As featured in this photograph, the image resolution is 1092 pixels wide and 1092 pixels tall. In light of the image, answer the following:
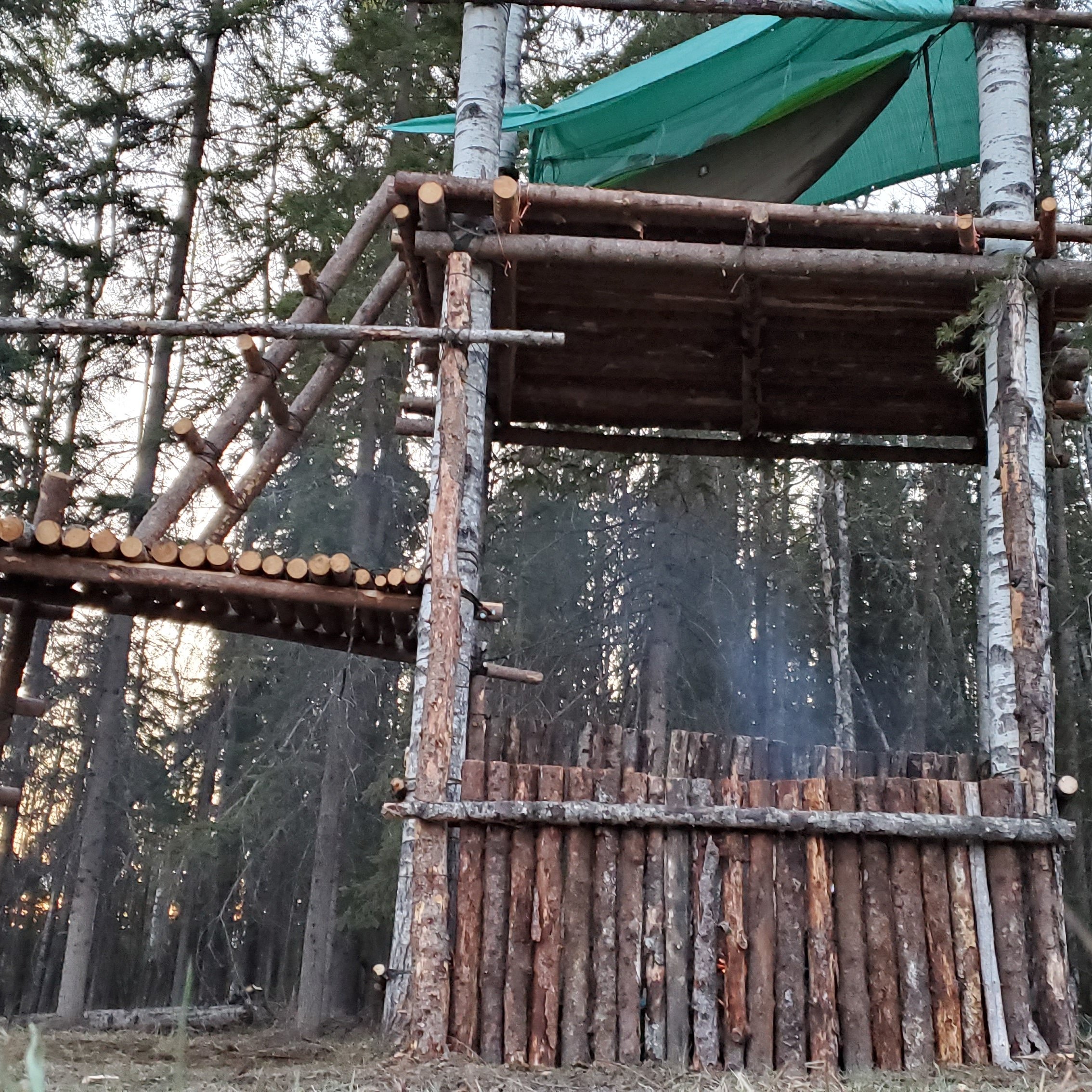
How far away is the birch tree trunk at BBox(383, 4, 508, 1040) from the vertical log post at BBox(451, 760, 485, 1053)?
0.68ft

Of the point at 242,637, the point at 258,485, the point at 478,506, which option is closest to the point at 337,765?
the point at 242,637

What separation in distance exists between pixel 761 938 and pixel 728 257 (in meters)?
3.79

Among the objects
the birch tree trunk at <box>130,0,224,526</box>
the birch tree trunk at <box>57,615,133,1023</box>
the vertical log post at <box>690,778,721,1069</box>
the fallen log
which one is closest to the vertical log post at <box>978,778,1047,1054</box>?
the vertical log post at <box>690,778,721,1069</box>

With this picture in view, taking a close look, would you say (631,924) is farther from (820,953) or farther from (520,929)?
(820,953)

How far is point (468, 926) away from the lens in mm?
5238

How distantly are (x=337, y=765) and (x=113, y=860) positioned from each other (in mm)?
9809

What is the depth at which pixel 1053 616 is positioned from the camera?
571 inches

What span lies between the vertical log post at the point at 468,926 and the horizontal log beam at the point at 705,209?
320 cm

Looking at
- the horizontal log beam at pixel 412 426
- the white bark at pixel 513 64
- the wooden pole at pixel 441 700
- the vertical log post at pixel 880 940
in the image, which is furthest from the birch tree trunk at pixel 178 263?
the vertical log post at pixel 880 940

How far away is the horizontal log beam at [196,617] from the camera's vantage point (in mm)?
7051

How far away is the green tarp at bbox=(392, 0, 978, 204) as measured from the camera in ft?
→ 25.8

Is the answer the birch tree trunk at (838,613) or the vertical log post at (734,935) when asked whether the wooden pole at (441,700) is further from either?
the birch tree trunk at (838,613)

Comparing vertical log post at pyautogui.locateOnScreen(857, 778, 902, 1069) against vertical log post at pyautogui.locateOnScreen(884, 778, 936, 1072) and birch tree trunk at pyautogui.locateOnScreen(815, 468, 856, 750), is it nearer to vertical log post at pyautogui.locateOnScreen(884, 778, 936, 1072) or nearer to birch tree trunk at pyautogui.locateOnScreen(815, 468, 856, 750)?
vertical log post at pyautogui.locateOnScreen(884, 778, 936, 1072)

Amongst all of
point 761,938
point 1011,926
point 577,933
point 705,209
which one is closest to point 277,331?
point 705,209
